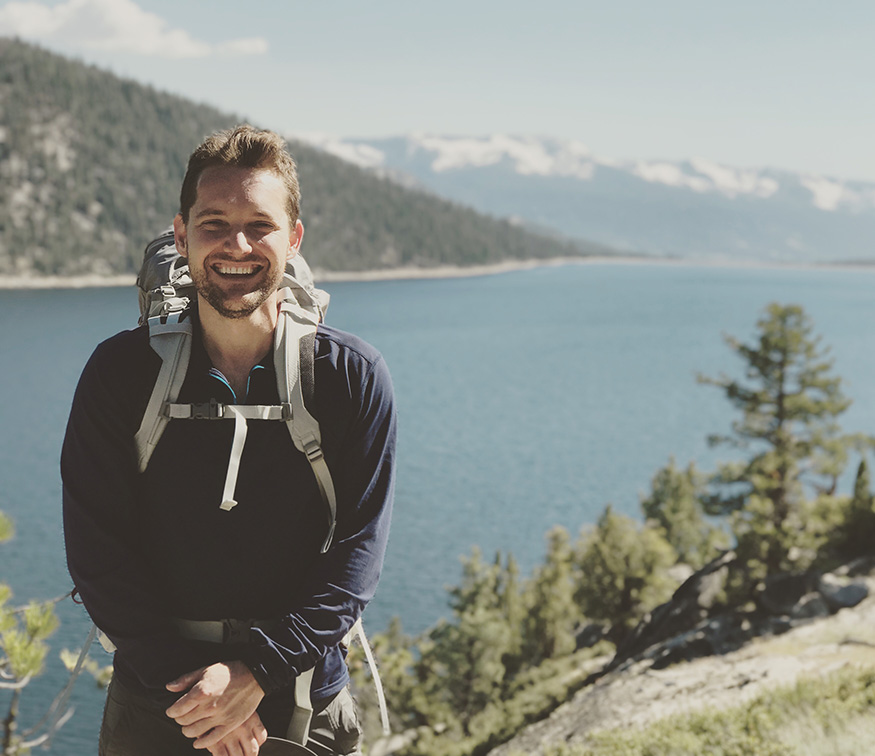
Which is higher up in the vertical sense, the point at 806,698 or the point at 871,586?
the point at 806,698

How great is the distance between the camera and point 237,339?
284cm

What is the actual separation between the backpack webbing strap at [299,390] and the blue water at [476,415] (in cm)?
230

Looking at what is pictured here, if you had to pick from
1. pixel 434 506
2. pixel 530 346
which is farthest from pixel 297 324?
pixel 530 346

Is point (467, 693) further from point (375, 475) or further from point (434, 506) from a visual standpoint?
point (375, 475)

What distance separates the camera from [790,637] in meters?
15.4

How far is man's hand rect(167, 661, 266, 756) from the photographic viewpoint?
2.58 m

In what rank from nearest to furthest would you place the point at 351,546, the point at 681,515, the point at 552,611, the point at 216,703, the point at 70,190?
the point at 216,703, the point at 351,546, the point at 552,611, the point at 681,515, the point at 70,190

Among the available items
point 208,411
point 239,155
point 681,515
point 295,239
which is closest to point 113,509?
point 208,411

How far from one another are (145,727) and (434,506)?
41451mm

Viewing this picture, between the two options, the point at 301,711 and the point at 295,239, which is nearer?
the point at 301,711

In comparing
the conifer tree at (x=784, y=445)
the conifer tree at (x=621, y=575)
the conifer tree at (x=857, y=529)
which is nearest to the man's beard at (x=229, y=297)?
the conifer tree at (x=784, y=445)

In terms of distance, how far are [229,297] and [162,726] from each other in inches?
58.3

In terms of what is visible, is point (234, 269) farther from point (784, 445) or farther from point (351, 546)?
point (784, 445)

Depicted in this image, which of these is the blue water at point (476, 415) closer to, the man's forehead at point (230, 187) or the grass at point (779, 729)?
the man's forehead at point (230, 187)
